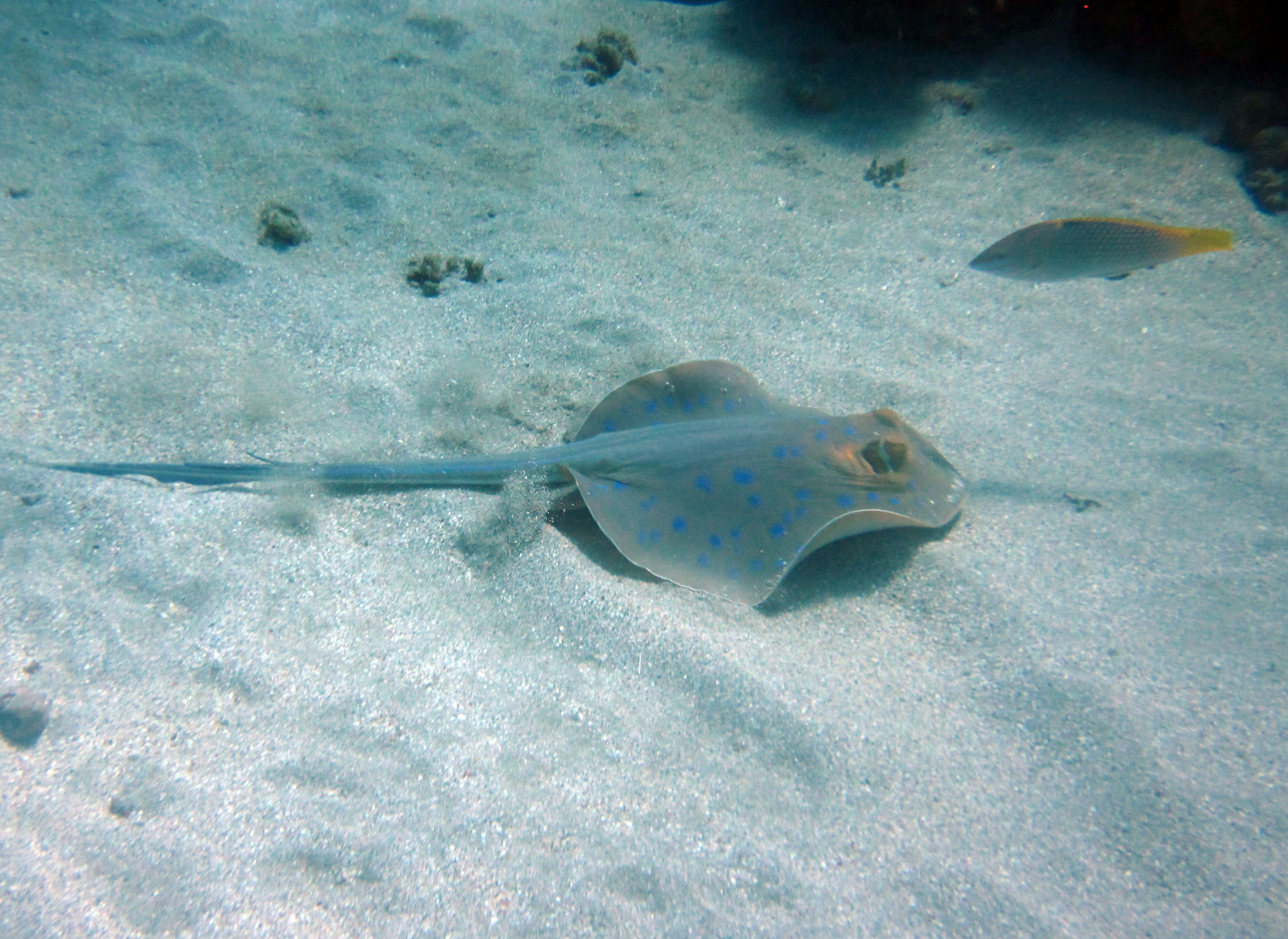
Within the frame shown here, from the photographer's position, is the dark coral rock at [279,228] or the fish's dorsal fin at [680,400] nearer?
the fish's dorsal fin at [680,400]

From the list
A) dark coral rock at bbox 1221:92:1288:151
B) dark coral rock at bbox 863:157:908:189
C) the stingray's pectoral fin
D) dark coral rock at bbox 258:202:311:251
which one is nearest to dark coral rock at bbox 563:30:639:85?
dark coral rock at bbox 863:157:908:189

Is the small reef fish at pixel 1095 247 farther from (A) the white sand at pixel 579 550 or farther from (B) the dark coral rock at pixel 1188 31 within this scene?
(B) the dark coral rock at pixel 1188 31

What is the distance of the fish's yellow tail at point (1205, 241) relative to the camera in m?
3.13

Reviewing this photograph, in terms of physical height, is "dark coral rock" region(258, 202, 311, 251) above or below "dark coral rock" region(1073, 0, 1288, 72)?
below

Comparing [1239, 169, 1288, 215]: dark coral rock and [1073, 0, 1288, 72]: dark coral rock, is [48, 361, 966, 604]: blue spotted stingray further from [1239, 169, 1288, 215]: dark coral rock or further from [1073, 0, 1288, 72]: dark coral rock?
[1073, 0, 1288, 72]: dark coral rock

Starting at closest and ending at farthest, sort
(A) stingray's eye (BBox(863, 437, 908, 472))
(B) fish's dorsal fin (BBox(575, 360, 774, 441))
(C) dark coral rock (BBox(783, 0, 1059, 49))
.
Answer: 1. (A) stingray's eye (BBox(863, 437, 908, 472))
2. (B) fish's dorsal fin (BBox(575, 360, 774, 441))
3. (C) dark coral rock (BBox(783, 0, 1059, 49))

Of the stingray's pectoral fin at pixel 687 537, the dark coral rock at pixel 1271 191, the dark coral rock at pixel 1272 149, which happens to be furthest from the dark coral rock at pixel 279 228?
the dark coral rock at pixel 1272 149

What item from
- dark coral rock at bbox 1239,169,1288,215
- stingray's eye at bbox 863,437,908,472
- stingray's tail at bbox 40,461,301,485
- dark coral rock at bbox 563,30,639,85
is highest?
dark coral rock at bbox 563,30,639,85

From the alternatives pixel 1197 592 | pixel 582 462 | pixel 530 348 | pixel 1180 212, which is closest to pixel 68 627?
pixel 582 462

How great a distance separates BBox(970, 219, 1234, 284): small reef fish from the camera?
321 centimetres

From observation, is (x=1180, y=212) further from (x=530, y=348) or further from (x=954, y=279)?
(x=530, y=348)

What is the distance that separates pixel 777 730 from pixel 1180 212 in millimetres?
6941

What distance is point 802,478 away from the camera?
3424 millimetres

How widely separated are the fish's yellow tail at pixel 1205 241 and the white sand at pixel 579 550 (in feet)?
4.58
